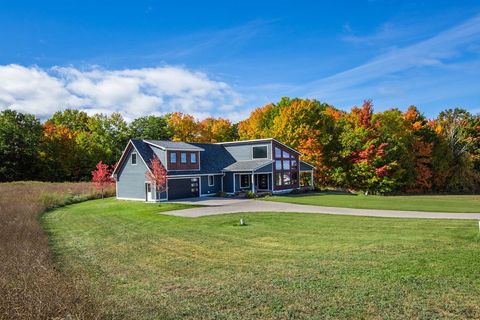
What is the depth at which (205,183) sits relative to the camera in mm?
38344

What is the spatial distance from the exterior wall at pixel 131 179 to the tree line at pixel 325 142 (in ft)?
66.5

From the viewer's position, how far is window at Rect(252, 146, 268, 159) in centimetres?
4097

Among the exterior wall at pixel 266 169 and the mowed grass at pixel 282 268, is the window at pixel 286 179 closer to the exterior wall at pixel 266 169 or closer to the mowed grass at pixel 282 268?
the exterior wall at pixel 266 169

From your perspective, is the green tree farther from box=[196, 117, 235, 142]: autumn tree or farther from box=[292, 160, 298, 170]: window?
box=[292, 160, 298, 170]: window

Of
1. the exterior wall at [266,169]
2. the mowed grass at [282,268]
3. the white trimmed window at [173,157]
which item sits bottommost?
the mowed grass at [282,268]

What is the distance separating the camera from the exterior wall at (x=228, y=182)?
3956 centimetres

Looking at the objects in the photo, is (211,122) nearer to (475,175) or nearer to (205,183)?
(205,183)

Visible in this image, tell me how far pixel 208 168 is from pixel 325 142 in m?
17.3

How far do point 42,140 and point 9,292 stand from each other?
187ft

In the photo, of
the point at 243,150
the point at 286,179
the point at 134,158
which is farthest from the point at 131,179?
the point at 286,179

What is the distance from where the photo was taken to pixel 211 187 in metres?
39.0

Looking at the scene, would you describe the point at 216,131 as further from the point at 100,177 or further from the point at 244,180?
the point at 100,177

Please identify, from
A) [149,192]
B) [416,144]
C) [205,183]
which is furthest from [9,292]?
[416,144]

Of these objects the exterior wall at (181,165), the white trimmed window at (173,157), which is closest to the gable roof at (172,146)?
the exterior wall at (181,165)
